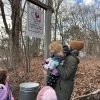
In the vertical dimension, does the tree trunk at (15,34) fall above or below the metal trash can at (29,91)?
above

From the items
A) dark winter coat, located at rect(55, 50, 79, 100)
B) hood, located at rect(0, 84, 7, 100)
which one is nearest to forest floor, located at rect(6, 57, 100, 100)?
dark winter coat, located at rect(55, 50, 79, 100)

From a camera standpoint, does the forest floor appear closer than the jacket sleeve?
No

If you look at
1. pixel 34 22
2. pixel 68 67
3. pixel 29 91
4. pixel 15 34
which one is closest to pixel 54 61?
pixel 68 67

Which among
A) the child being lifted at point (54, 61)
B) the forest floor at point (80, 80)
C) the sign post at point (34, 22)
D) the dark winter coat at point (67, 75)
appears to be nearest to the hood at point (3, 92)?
the child being lifted at point (54, 61)

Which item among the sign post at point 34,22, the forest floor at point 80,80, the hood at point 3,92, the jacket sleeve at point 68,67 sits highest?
the sign post at point 34,22

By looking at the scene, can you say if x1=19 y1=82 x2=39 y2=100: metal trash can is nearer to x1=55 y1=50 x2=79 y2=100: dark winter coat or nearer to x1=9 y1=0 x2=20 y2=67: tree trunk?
x1=55 y1=50 x2=79 y2=100: dark winter coat

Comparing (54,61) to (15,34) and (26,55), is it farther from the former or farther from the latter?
(15,34)

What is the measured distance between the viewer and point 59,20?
4481 cm

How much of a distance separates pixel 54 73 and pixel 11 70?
9.00 metres

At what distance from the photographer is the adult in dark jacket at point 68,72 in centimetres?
584

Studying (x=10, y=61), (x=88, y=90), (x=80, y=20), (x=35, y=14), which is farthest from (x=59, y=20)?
(x=35, y=14)

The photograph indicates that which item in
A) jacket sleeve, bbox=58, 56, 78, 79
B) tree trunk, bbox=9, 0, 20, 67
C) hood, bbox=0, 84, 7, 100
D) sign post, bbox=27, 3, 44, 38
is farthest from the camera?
tree trunk, bbox=9, 0, 20, 67

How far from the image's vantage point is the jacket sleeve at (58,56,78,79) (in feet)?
19.1

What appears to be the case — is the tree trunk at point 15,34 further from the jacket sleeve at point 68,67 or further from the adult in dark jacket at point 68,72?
the jacket sleeve at point 68,67
